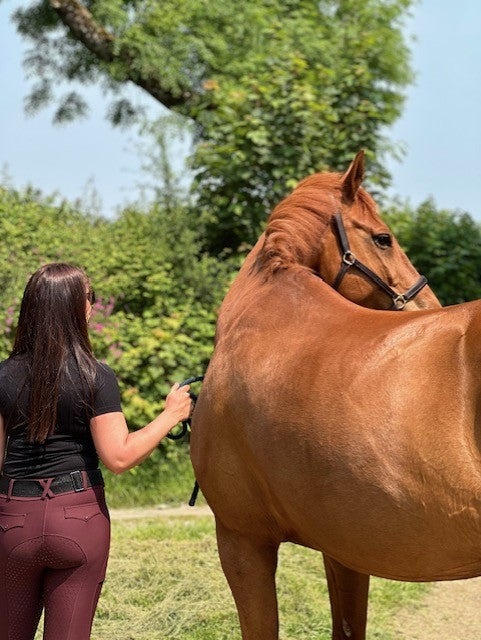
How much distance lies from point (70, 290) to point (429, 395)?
1033 mm

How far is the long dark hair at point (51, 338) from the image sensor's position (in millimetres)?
2379

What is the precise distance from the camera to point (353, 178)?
3338 mm

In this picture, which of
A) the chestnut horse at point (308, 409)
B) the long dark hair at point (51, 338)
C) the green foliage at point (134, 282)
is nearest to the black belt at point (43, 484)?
the long dark hair at point (51, 338)

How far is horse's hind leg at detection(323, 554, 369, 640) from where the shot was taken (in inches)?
120

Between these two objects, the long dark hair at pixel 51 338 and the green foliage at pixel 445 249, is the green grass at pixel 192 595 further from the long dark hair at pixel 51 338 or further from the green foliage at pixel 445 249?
the green foliage at pixel 445 249

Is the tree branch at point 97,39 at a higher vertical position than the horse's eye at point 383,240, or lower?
higher

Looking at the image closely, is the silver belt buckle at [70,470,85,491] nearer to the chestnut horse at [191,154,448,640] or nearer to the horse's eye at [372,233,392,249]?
the chestnut horse at [191,154,448,640]

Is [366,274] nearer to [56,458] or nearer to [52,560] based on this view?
[56,458]

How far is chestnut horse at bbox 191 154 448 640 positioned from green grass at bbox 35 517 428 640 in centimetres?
112

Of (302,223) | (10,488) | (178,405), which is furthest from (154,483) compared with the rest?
(10,488)

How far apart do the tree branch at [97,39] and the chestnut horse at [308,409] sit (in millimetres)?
9146

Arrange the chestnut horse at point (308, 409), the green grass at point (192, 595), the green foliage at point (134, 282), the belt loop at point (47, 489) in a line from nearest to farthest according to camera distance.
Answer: the chestnut horse at point (308, 409) → the belt loop at point (47, 489) → the green grass at point (192, 595) → the green foliage at point (134, 282)

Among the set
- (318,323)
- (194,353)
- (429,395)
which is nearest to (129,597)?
(318,323)

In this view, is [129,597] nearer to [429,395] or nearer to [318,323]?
[318,323]
